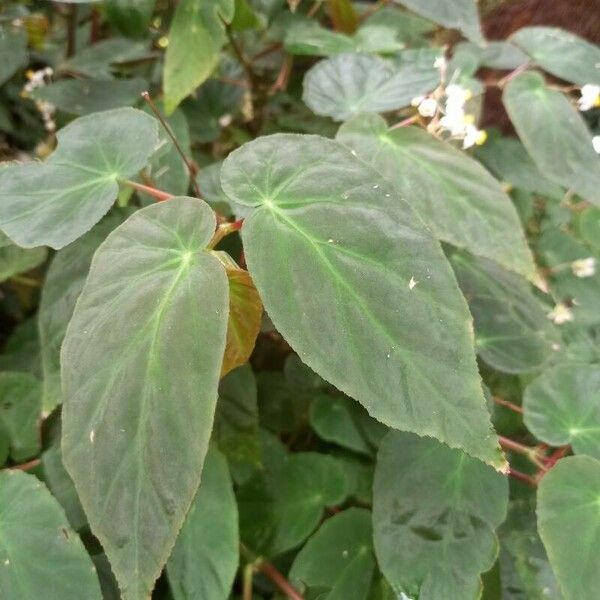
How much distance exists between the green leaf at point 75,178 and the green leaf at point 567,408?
1.37ft

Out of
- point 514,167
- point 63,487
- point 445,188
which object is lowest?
point 63,487

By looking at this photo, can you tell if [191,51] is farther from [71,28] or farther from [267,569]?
[267,569]

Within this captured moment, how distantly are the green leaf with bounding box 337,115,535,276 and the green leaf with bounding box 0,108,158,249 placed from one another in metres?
0.19

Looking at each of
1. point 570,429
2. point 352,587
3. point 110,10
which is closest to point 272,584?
point 352,587

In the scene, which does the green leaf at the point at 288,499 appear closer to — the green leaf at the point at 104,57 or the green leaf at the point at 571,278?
the green leaf at the point at 571,278

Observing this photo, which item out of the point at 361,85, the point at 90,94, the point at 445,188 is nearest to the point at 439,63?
the point at 361,85

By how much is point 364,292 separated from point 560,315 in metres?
0.45

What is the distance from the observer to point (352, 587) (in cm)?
57

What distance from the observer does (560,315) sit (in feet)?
2.51

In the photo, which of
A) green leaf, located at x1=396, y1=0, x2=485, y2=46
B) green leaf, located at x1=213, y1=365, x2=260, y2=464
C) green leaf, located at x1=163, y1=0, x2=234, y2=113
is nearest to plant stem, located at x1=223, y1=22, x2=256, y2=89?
green leaf, located at x1=163, y1=0, x2=234, y2=113

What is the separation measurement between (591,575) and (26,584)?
42 centimetres

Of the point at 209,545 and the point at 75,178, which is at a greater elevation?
the point at 75,178

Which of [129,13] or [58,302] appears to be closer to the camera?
[58,302]

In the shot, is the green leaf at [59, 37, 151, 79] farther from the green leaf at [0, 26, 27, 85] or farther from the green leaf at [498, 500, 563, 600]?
the green leaf at [498, 500, 563, 600]
